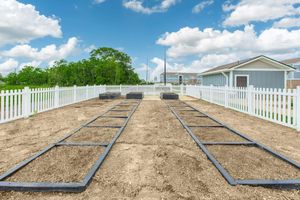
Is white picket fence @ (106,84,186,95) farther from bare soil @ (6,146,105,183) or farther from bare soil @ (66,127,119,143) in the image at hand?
bare soil @ (6,146,105,183)

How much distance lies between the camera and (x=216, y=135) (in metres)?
4.49

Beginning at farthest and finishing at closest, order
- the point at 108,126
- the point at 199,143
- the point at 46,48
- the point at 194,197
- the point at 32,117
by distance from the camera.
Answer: the point at 46,48 < the point at 32,117 < the point at 108,126 < the point at 199,143 < the point at 194,197

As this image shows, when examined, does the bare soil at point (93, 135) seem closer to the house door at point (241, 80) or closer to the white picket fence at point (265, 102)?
the white picket fence at point (265, 102)

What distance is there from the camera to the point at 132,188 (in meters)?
2.22

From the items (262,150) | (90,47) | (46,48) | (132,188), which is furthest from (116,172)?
(90,47)

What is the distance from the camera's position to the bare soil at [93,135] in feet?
13.4

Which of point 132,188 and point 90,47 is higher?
point 90,47

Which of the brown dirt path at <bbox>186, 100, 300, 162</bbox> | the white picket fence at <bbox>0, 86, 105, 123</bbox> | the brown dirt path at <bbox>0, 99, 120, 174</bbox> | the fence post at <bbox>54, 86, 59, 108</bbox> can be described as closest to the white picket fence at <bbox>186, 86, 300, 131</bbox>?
the brown dirt path at <bbox>186, 100, 300, 162</bbox>

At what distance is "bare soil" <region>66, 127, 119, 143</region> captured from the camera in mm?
4084

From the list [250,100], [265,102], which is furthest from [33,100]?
[265,102]

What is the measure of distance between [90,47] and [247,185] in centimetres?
4338

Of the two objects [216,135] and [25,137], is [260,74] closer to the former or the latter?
[216,135]

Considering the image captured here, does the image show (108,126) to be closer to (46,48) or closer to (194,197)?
(194,197)

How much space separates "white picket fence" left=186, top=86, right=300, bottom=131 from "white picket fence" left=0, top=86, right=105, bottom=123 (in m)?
7.74
